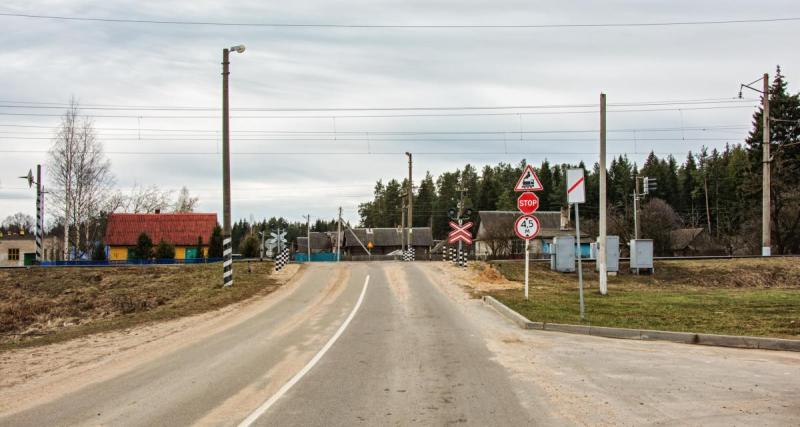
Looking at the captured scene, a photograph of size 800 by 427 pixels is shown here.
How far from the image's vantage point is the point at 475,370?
30.7 ft

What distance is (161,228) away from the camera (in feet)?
233

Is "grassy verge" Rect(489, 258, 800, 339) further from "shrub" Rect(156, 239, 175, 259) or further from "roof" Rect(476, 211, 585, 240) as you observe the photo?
"shrub" Rect(156, 239, 175, 259)

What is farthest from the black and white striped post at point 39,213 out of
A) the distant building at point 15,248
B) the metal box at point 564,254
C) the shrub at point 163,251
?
the metal box at point 564,254

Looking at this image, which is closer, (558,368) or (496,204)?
(558,368)

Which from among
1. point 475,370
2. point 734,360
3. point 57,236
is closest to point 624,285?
point 734,360

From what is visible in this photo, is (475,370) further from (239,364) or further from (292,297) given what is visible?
(292,297)

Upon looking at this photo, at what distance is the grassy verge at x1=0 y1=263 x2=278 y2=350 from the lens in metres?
17.3

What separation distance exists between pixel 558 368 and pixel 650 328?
475 cm

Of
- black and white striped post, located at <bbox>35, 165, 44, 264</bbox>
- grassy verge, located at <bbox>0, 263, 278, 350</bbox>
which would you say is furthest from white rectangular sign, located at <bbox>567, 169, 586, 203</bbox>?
black and white striped post, located at <bbox>35, 165, 44, 264</bbox>

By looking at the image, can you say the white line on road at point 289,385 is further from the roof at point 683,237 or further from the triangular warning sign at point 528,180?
the roof at point 683,237

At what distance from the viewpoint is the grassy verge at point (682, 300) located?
14.2 meters

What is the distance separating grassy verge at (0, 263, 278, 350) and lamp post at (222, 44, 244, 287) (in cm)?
95

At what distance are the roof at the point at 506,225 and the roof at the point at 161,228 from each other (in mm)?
Result: 30826

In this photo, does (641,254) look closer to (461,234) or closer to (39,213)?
(461,234)
